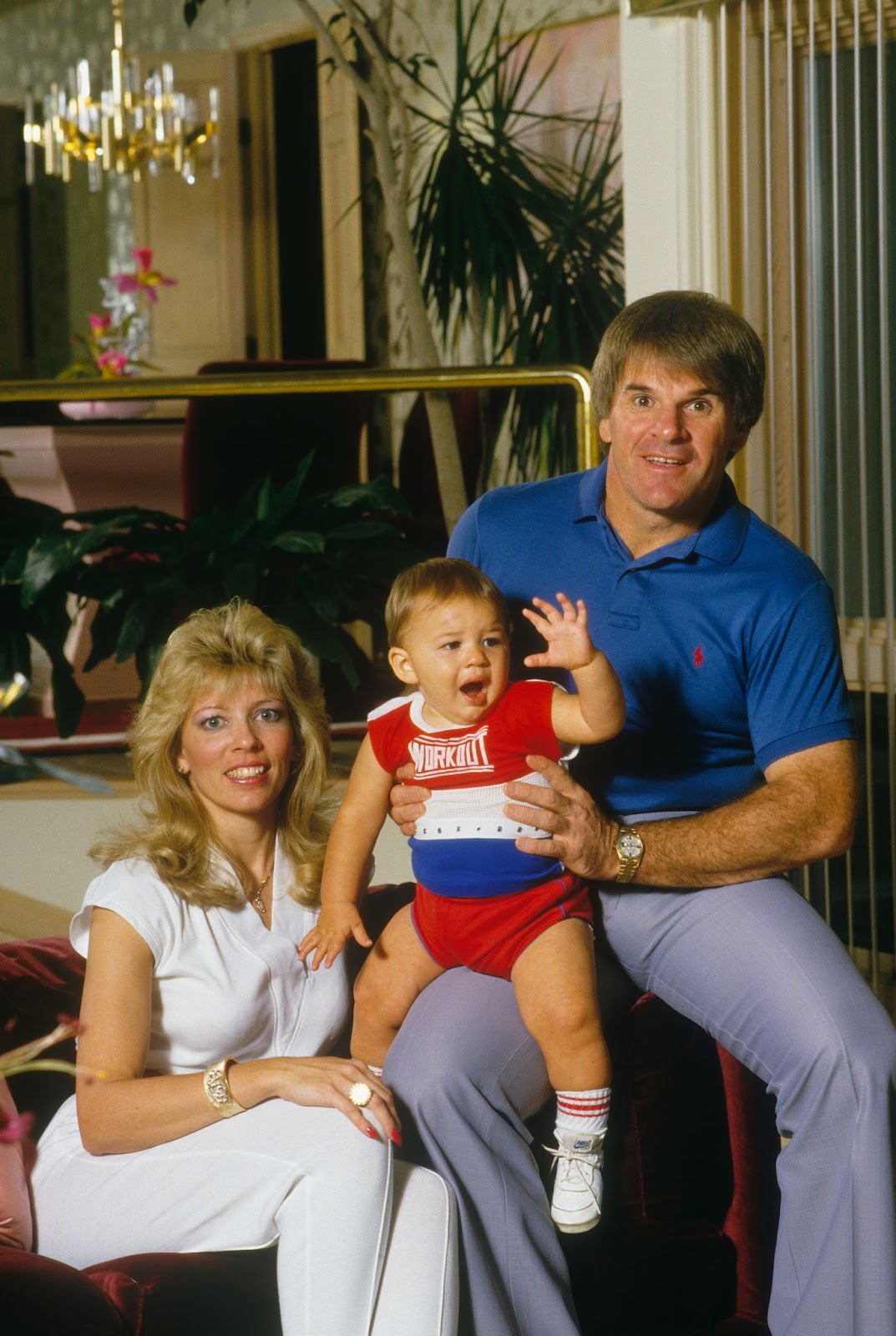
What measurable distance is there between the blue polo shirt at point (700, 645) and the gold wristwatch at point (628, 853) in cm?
13

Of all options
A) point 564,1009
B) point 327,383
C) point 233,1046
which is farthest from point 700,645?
point 327,383

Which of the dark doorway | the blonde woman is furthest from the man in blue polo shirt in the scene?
the dark doorway

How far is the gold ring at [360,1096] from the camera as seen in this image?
1.51m

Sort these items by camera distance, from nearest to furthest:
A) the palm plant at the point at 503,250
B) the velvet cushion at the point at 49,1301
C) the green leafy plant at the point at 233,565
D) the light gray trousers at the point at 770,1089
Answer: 1. the velvet cushion at the point at 49,1301
2. the light gray trousers at the point at 770,1089
3. the green leafy plant at the point at 233,565
4. the palm plant at the point at 503,250

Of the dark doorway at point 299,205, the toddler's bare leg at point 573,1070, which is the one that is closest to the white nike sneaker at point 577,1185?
the toddler's bare leg at point 573,1070

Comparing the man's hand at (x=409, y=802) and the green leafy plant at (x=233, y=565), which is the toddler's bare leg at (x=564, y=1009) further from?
the green leafy plant at (x=233, y=565)

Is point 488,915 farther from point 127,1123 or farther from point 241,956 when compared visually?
point 127,1123

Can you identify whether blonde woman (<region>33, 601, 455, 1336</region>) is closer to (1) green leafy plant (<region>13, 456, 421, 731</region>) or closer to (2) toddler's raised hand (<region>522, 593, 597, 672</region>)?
(2) toddler's raised hand (<region>522, 593, 597, 672</region>)

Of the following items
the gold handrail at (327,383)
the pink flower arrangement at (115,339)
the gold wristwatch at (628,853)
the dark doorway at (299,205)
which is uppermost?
the dark doorway at (299,205)

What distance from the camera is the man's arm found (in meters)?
1.74

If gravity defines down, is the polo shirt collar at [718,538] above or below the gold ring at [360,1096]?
above

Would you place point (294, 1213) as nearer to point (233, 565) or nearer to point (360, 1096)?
point (360, 1096)

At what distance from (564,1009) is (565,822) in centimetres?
21

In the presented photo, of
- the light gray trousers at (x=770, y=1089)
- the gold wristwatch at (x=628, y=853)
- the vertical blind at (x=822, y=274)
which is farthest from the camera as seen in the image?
the vertical blind at (x=822, y=274)
